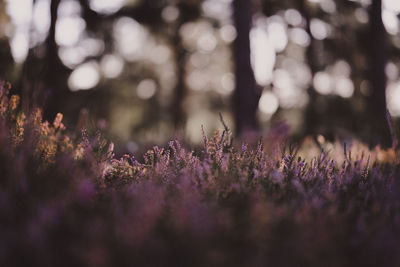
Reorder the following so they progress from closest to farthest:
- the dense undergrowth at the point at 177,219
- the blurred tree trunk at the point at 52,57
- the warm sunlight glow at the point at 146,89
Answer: the dense undergrowth at the point at 177,219, the blurred tree trunk at the point at 52,57, the warm sunlight glow at the point at 146,89

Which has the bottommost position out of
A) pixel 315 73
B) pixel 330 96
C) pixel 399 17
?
pixel 330 96

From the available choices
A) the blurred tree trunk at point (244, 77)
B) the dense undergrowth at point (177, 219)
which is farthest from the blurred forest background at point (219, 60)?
Result: the dense undergrowth at point (177, 219)

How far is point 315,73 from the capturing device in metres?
14.7

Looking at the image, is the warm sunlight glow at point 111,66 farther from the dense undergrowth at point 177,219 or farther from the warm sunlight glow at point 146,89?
the dense undergrowth at point 177,219

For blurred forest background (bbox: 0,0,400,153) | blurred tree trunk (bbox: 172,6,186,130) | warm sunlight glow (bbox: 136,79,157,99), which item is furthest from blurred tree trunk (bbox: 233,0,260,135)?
warm sunlight glow (bbox: 136,79,157,99)

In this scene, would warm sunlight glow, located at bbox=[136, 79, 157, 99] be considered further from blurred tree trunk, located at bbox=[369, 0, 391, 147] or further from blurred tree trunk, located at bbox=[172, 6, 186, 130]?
blurred tree trunk, located at bbox=[369, 0, 391, 147]

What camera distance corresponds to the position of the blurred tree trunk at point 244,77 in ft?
28.2

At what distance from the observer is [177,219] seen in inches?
64.6

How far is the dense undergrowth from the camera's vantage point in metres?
1.43

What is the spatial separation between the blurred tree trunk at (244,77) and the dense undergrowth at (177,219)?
5.97 m

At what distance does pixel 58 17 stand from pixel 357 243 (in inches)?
395

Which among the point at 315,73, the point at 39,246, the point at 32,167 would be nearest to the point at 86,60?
→ the point at 315,73

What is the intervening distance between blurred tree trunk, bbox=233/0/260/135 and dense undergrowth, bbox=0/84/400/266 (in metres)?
5.97

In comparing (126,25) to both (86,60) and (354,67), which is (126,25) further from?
(354,67)
